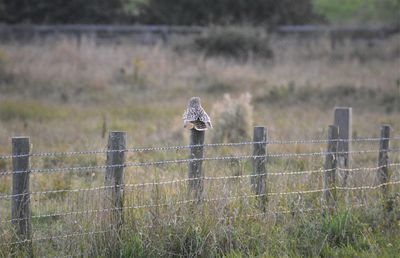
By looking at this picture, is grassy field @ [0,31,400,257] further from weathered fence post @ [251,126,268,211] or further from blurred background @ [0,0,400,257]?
weathered fence post @ [251,126,268,211]

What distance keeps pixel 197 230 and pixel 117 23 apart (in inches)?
1157

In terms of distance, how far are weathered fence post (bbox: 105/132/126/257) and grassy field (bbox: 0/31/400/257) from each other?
14cm

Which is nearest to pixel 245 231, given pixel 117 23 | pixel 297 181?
pixel 297 181

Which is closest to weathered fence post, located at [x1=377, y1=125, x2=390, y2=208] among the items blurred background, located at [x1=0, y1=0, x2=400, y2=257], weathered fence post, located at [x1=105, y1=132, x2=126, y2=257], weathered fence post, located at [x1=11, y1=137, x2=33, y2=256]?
blurred background, located at [x1=0, y1=0, x2=400, y2=257]

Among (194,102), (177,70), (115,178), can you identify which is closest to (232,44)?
(177,70)

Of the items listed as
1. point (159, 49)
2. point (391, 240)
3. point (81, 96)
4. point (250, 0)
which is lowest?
point (391, 240)

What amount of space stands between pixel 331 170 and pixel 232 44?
21.2m

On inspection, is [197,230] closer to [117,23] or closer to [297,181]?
[297,181]

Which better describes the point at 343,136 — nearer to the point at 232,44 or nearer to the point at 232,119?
the point at 232,119

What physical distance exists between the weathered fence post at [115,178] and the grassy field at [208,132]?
0.45 ft

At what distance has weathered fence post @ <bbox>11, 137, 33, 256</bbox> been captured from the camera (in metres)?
7.34

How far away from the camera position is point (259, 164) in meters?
8.65

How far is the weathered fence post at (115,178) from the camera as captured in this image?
25.2 ft

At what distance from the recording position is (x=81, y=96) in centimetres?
2173
